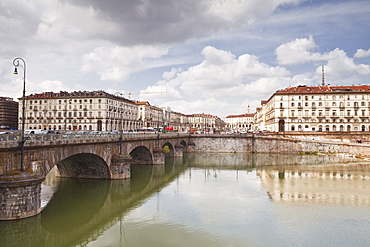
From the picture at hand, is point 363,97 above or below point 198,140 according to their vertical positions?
above

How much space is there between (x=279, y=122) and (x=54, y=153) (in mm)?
86323

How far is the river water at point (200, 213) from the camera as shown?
19688 mm

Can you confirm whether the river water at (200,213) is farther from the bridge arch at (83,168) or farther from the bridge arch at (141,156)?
the bridge arch at (141,156)

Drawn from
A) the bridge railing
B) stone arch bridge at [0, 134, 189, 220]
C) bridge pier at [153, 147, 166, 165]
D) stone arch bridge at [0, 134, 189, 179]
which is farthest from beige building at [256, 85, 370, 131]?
the bridge railing

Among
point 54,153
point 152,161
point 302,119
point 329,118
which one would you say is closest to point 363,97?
point 329,118

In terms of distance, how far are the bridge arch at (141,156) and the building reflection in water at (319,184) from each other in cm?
2041

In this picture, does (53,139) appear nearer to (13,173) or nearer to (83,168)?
(13,173)

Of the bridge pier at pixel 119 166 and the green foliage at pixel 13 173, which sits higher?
the green foliage at pixel 13 173

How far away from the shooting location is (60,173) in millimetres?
40312

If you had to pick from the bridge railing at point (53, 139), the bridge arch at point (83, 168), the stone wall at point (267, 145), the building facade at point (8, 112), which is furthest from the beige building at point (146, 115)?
the bridge railing at point (53, 139)

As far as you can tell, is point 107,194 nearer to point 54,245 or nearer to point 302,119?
point 54,245

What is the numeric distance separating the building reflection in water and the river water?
112 mm

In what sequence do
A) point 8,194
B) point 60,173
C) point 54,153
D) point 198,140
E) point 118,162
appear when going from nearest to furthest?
point 8,194 < point 54,153 < point 118,162 < point 60,173 < point 198,140

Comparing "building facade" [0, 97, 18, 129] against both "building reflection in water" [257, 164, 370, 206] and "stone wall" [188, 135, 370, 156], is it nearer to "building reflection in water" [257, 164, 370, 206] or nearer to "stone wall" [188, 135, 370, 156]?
"stone wall" [188, 135, 370, 156]
